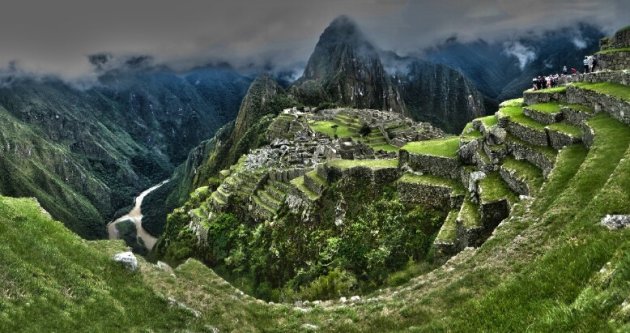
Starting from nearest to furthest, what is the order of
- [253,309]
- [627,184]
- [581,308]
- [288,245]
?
[581,308] < [627,184] < [253,309] < [288,245]

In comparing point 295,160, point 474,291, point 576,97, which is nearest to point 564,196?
point 474,291

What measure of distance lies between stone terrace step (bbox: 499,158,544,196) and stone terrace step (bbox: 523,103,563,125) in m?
3.59

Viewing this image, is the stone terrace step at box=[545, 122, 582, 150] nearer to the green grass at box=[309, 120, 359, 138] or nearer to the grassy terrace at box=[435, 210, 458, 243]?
the grassy terrace at box=[435, 210, 458, 243]

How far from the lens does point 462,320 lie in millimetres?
12359

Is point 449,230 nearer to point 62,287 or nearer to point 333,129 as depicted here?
point 62,287

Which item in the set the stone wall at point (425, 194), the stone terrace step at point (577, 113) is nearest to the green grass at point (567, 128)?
the stone terrace step at point (577, 113)

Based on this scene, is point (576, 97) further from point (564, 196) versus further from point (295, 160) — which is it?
point (295, 160)

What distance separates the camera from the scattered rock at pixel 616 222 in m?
Answer: 12.9

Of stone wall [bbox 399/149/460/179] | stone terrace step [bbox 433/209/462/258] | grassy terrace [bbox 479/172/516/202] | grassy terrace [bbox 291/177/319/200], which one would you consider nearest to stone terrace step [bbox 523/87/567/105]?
stone wall [bbox 399/149/460/179]

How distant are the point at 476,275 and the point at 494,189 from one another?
10533mm

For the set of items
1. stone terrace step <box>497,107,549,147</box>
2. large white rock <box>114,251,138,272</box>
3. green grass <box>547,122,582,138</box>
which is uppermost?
green grass <box>547,122,582,138</box>

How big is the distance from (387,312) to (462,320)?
6.03 meters

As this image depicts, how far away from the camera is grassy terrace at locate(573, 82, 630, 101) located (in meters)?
→ 25.2

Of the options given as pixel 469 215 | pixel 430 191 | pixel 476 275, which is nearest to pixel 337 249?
pixel 430 191
